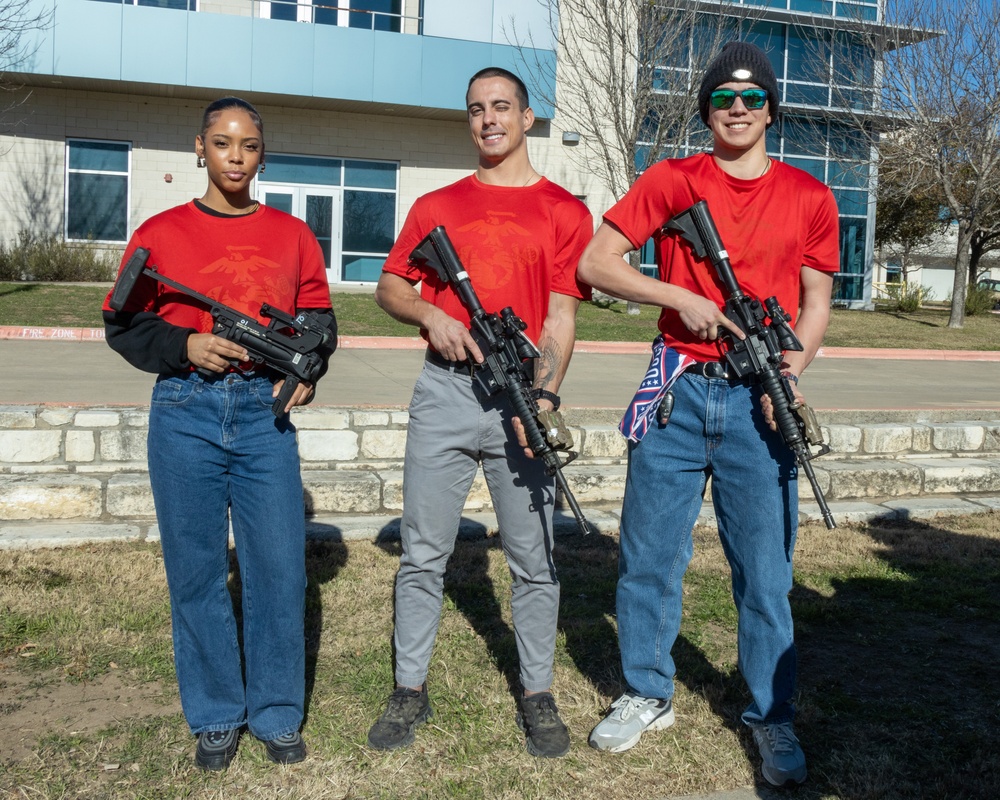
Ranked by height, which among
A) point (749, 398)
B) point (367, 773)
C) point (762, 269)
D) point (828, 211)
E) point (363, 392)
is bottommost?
point (367, 773)

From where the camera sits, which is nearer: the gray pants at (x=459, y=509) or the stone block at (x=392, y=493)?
the gray pants at (x=459, y=509)

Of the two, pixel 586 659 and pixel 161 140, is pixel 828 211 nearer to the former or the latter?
pixel 586 659

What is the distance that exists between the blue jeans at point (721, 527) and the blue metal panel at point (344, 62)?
62.0ft

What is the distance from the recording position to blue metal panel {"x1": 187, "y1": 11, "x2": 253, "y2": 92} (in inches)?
779

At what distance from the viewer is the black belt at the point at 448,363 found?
3396 mm

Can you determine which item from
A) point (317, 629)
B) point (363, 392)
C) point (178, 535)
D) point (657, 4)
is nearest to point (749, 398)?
point (178, 535)

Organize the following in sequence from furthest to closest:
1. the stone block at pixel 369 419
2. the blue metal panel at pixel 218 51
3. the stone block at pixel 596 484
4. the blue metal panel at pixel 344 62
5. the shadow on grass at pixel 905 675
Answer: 1. the blue metal panel at pixel 344 62
2. the blue metal panel at pixel 218 51
3. the stone block at pixel 369 419
4. the stone block at pixel 596 484
5. the shadow on grass at pixel 905 675

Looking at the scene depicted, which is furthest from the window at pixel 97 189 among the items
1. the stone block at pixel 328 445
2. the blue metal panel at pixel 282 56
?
the stone block at pixel 328 445

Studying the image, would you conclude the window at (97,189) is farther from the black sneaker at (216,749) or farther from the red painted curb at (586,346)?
the black sneaker at (216,749)

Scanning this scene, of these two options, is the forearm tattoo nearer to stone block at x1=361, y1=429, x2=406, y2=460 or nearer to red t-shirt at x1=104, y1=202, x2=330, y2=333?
red t-shirt at x1=104, y1=202, x2=330, y2=333

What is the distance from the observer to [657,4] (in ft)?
61.6

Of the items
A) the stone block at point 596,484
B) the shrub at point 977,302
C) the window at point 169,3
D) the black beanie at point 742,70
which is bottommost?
the stone block at point 596,484

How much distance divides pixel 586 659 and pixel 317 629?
3.88ft

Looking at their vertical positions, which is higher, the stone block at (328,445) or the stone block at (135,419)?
the stone block at (135,419)
